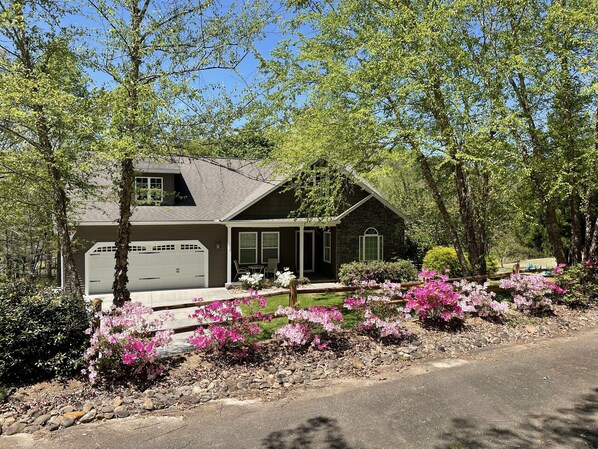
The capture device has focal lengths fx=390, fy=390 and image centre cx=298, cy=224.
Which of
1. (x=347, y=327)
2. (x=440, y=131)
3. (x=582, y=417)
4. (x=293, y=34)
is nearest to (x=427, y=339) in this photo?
(x=347, y=327)

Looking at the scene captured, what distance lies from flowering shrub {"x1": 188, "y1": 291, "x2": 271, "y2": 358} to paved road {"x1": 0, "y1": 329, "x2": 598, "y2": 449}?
1261 millimetres

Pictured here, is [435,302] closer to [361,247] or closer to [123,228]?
[123,228]

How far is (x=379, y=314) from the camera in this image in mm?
7918

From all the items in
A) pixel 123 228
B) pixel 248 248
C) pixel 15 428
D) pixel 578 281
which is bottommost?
pixel 15 428

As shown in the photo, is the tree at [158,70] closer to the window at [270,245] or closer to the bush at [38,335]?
the bush at [38,335]

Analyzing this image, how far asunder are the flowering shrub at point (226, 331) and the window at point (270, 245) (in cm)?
1100

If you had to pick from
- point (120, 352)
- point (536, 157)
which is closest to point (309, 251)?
point (536, 157)

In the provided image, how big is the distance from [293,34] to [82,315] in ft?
30.2

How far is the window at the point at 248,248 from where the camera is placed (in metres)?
17.7

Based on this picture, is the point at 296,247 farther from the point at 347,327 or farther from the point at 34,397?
the point at 34,397

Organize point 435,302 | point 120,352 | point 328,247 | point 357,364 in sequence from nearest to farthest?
1. point 120,352
2. point 357,364
3. point 435,302
4. point 328,247

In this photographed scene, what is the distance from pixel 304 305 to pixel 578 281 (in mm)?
7324

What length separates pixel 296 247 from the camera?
A: 18625mm

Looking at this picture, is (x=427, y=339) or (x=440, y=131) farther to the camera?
(x=440, y=131)
